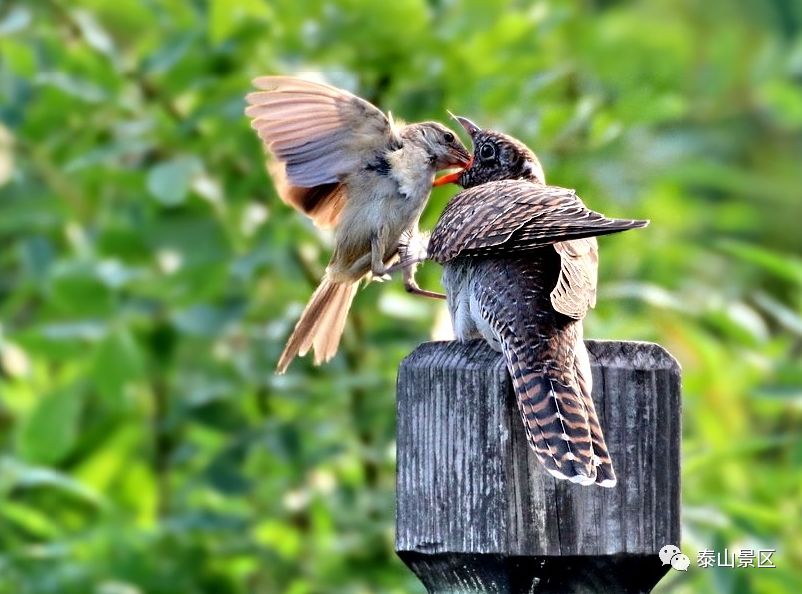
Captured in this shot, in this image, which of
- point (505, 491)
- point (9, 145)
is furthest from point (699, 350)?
point (505, 491)

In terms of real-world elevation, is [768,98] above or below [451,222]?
above

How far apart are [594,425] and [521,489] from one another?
185 millimetres

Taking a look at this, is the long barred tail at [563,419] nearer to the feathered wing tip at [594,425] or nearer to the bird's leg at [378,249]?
the feathered wing tip at [594,425]

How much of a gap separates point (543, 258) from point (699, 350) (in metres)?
2.94

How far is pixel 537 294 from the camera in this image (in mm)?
3113

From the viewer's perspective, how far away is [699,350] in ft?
19.5

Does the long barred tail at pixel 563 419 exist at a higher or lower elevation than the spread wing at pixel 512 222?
lower

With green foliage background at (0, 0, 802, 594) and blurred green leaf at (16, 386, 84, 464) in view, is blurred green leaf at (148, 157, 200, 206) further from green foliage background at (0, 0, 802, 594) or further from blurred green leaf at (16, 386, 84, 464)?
blurred green leaf at (16, 386, 84, 464)

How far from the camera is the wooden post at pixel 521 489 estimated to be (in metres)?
2.53

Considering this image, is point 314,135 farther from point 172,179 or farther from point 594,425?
point 594,425

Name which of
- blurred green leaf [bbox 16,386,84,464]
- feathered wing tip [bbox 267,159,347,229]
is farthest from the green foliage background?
feathered wing tip [bbox 267,159,347,229]

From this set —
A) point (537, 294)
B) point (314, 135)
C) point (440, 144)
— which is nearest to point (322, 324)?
point (314, 135)

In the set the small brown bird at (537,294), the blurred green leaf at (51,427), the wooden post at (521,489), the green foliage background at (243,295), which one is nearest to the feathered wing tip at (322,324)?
the green foliage background at (243,295)

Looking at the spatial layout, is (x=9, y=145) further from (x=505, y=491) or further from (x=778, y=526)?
(x=505, y=491)
